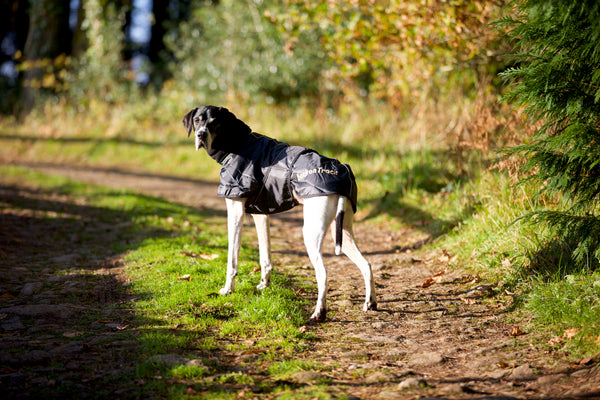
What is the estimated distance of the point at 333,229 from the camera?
494 cm

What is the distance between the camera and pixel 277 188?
4992mm

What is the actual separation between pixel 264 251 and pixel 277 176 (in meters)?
0.86

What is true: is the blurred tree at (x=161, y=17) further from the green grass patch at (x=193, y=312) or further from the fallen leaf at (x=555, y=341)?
the fallen leaf at (x=555, y=341)

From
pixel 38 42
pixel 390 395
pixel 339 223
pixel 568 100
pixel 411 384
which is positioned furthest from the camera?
pixel 38 42

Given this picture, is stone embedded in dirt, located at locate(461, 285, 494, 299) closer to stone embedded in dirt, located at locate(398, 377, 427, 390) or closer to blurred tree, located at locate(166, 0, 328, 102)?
stone embedded in dirt, located at locate(398, 377, 427, 390)

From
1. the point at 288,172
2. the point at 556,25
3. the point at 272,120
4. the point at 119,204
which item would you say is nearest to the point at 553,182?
the point at 556,25

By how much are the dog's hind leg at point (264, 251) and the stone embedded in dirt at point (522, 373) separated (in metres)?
2.51

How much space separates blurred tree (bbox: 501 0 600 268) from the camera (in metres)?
4.30

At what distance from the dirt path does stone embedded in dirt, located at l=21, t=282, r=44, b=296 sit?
353 millimetres

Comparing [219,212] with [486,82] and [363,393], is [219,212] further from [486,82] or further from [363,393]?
[363,393]

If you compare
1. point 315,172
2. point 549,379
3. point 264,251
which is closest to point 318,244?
point 315,172

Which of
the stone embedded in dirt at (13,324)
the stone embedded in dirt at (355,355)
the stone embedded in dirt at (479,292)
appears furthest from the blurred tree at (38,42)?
the stone embedded in dirt at (355,355)

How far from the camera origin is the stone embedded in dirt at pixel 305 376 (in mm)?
3445

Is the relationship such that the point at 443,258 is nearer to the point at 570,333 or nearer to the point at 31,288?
the point at 570,333
